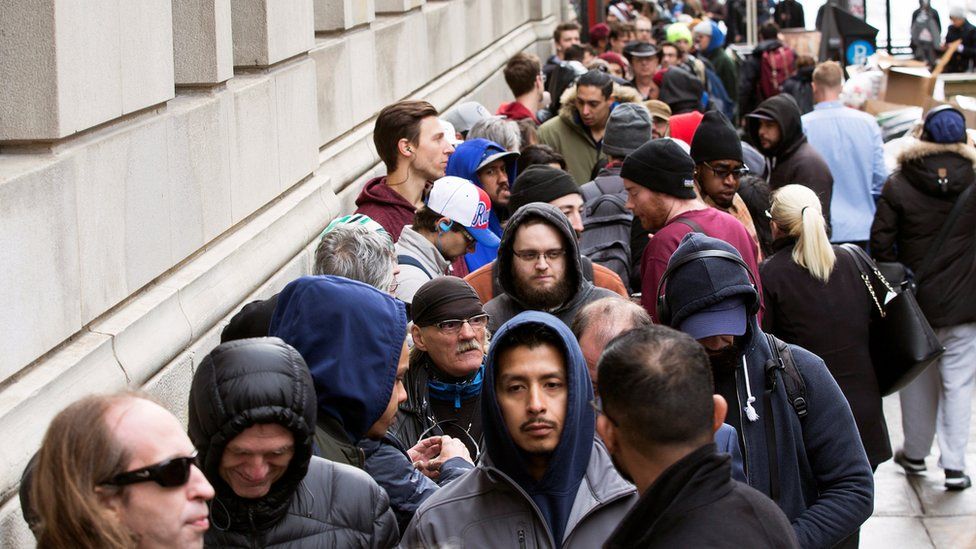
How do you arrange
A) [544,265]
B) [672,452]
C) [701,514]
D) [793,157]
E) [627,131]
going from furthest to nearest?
[793,157] < [627,131] < [544,265] < [672,452] < [701,514]

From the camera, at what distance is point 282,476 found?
9.56ft

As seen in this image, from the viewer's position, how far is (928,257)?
7898 millimetres

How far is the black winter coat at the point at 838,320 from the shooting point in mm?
5762

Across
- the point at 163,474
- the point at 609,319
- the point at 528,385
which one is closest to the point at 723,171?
the point at 609,319

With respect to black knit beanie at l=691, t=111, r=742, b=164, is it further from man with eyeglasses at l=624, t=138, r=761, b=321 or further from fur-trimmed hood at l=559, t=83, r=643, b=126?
fur-trimmed hood at l=559, t=83, r=643, b=126

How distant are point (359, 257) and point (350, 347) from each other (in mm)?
1129

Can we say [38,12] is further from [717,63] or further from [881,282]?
[717,63]

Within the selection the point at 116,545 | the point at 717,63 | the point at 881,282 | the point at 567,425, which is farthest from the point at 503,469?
the point at 717,63

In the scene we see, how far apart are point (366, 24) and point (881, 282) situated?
4670mm

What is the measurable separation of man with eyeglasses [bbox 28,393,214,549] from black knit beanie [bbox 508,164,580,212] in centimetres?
410

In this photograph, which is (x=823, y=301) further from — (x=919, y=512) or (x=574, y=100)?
(x=574, y=100)

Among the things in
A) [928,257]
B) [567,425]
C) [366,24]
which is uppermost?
[366,24]

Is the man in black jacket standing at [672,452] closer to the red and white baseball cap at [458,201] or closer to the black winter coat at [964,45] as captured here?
the red and white baseball cap at [458,201]

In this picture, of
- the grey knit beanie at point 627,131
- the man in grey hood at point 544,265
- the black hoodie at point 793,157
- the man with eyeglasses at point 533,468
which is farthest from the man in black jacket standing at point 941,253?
the man with eyeglasses at point 533,468
